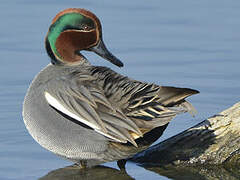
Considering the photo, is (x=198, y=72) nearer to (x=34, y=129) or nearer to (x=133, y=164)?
(x=133, y=164)

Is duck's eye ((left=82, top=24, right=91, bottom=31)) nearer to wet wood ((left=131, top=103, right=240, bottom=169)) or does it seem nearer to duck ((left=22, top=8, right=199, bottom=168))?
duck ((left=22, top=8, right=199, bottom=168))

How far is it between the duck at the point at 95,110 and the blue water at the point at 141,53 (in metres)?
0.59

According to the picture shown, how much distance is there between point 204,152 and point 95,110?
4.36 feet

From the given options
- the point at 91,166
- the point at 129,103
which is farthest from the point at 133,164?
the point at 129,103

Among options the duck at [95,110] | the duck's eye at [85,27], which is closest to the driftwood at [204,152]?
the duck at [95,110]

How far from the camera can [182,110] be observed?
6.72m

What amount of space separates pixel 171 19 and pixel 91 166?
4500 mm

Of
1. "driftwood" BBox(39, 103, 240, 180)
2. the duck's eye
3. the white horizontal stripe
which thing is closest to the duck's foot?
"driftwood" BBox(39, 103, 240, 180)

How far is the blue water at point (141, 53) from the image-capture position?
8164mm

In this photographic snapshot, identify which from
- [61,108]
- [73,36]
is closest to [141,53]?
[73,36]

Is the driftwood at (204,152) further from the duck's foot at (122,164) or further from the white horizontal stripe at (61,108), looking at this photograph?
the white horizontal stripe at (61,108)

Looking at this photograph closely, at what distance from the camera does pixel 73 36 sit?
746cm

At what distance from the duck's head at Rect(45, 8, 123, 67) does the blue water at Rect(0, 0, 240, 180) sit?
1.10 meters

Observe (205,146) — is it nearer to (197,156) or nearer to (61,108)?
(197,156)
